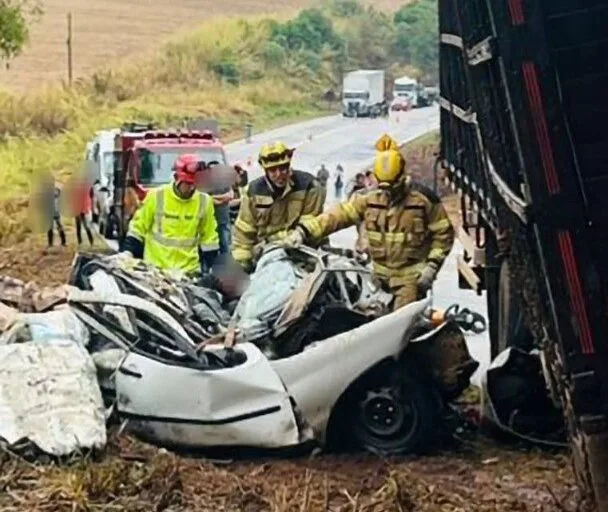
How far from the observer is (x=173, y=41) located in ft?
218

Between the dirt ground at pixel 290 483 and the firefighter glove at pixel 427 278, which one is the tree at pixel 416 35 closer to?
the firefighter glove at pixel 427 278

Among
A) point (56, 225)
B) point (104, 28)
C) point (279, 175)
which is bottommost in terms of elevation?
point (279, 175)

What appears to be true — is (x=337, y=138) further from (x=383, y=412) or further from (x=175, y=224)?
(x=383, y=412)

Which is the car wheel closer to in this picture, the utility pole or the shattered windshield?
the shattered windshield

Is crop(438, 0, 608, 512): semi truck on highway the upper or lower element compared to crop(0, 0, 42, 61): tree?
lower

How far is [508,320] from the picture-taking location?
795 cm

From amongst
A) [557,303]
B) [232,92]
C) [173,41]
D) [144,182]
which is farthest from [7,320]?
[173,41]

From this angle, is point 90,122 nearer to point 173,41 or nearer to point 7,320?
point 173,41

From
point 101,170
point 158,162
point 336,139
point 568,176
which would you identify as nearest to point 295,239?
point 568,176

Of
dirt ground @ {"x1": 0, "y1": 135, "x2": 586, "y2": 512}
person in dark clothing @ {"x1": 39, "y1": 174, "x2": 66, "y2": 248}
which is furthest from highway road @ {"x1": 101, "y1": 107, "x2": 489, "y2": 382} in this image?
dirt ground @ {"x1": 0, "y1": 135, "x2": 586, "y2": 512}

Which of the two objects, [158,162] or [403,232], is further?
[158,162]

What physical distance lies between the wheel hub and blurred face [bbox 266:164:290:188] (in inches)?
68.0

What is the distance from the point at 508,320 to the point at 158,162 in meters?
12.7

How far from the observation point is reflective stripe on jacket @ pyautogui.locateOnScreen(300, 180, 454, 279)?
7.85 m
